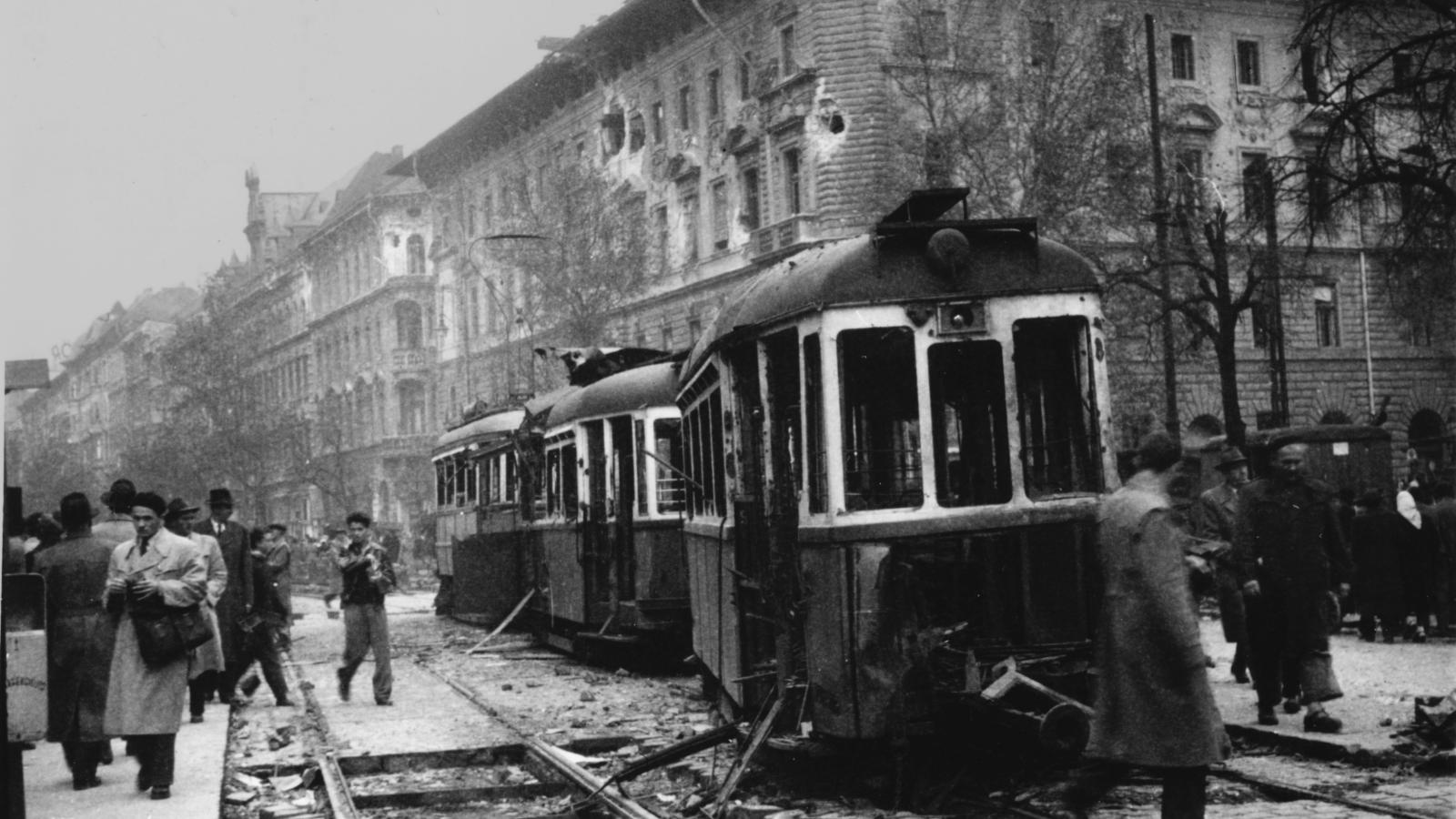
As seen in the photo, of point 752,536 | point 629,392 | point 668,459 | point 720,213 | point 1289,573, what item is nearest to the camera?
point 752,536

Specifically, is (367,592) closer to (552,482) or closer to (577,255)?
(552,482)

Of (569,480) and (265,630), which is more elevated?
(569,480)

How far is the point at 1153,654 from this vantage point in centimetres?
654

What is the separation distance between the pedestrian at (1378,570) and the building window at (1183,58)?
86.2 feet

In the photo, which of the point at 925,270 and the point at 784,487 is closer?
the point at 925,270

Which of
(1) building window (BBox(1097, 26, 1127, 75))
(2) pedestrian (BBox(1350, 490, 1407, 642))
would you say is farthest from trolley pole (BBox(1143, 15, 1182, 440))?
(2) pedestrian (BBox(1350, 490, 1407, 642))

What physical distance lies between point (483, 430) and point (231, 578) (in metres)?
9.24

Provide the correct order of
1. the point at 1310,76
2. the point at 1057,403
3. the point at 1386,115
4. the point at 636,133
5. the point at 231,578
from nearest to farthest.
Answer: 1. the point at 1057,403
2. the point at 231,578
3. the point at 1310,76
4. the point at 1386,115
5. the point at 636,133

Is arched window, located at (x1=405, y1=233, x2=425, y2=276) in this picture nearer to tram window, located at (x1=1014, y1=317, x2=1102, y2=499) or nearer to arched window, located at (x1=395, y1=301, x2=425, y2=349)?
arched window, located at (x1=395, y1=301, x2=425, y2=349)

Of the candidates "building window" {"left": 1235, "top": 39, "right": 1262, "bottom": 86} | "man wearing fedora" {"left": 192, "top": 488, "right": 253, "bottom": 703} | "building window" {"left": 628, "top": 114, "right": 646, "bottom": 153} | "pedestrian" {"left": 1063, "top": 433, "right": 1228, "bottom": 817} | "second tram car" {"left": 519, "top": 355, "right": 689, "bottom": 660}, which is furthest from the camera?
"building window" {"left": 628, "top": 114, "right": 646, "bottom": 153}

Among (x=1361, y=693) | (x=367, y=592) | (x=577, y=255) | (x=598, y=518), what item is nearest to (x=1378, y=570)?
(x=1361, y=693)

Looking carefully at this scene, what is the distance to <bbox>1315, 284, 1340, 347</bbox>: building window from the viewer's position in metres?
44.1

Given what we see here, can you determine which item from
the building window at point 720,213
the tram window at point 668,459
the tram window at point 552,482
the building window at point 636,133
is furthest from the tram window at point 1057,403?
the building window at point 636,133

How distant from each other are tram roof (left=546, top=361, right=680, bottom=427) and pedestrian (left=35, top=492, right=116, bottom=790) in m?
6.55
